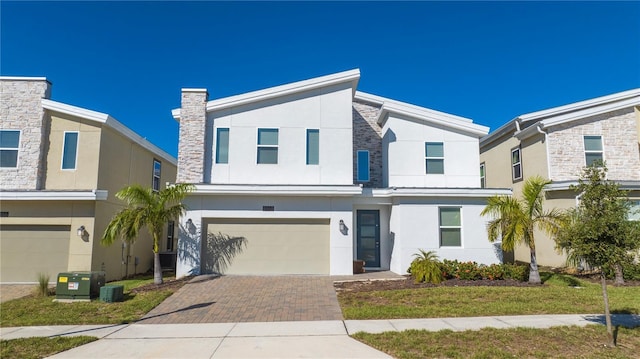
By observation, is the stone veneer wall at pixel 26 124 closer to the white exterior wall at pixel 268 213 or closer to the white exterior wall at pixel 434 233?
the white exterior wall at pixel 268 213

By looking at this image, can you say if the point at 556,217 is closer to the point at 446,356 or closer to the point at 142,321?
the point at 446,356

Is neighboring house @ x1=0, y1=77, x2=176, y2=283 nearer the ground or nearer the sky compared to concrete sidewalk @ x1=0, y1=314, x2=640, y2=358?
nearer the sky

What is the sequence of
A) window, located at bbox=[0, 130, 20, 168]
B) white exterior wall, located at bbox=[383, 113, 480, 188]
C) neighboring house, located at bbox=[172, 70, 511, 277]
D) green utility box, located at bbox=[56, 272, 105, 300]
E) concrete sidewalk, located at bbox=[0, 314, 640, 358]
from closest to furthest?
concrete sidewalk, located at bbox=[0, 314, 640, 358] → green utility box, located at bbox=[56, 272, 105, 300] → window, located at bbox=[0, 130, 20, 168] → neighboring house, located at bbox=[172, 70, 511, 277] → white exterior wall, located at bbox=[383, 113, 480, 188]

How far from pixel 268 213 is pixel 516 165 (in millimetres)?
12060

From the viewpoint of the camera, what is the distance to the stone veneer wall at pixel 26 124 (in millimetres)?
13852

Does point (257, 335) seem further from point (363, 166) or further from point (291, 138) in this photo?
point (363, 166)

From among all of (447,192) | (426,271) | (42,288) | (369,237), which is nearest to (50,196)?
(42,288)

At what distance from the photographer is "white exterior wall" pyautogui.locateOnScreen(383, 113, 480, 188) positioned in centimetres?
1556

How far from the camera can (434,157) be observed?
1574 centimetres

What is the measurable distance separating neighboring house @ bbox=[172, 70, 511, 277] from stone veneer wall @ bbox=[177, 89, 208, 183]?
0.04m

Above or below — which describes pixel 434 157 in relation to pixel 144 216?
above

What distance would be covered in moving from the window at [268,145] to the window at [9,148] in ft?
28.8

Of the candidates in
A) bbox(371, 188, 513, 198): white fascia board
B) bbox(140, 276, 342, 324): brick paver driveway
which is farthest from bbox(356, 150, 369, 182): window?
bbox(140, 276, 342, 324): brick paver driveway

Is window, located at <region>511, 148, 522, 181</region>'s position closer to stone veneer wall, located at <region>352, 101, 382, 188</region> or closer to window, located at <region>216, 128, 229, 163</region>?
stone veneer wall, located at <region>352, 101, 382, 188</region>
